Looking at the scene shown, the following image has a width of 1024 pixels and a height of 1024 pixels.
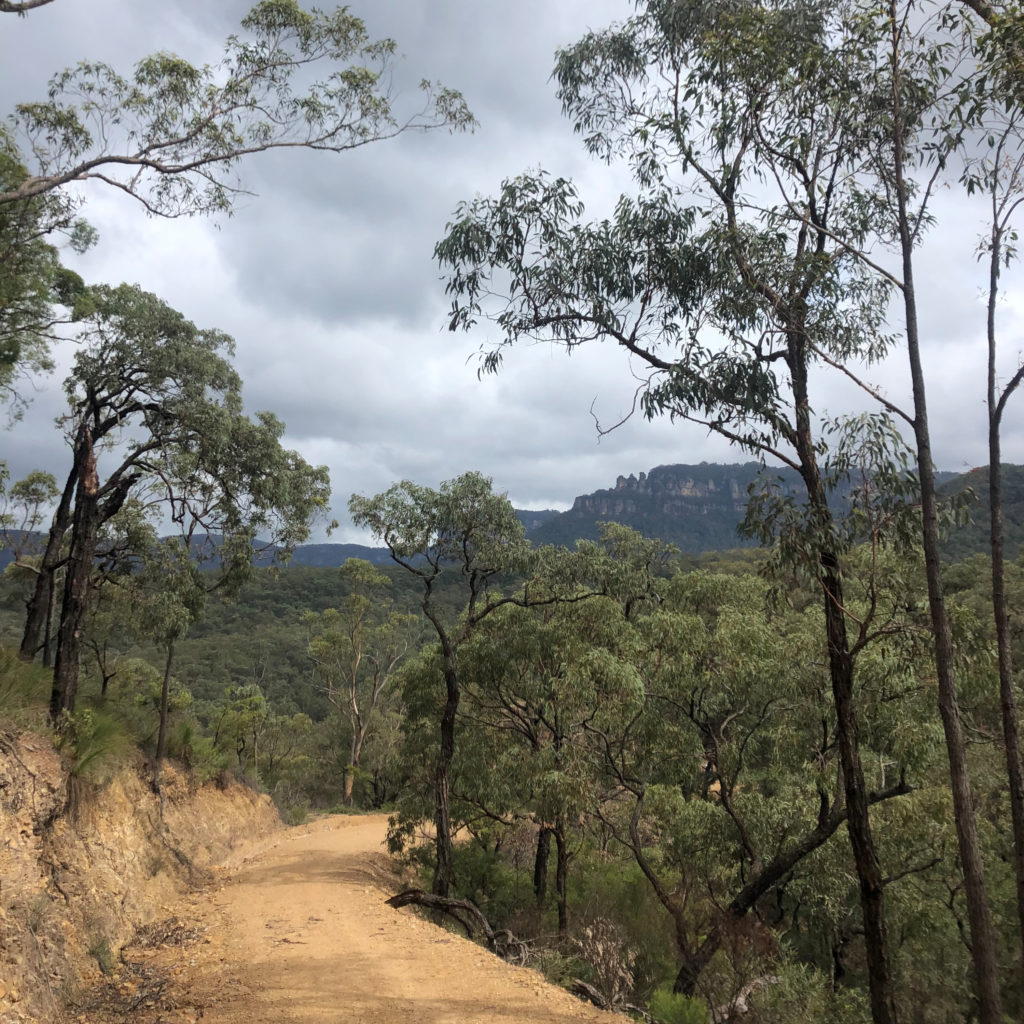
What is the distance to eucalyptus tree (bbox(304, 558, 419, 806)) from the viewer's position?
33000mm

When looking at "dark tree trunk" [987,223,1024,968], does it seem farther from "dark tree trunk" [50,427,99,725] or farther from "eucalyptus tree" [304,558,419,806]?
"eucalyptus tree" [304,558,419,806]

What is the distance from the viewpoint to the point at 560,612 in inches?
534

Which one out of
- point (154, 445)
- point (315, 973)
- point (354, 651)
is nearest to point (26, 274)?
point (154, 445)

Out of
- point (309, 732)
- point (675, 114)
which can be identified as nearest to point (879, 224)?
point (675, 114)

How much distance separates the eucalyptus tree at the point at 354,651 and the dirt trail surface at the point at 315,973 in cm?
2085

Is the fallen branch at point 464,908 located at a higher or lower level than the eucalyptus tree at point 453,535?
lower

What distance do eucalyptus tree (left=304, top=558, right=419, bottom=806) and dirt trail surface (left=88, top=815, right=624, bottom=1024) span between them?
68.4ft

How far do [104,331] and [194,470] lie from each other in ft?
8.59

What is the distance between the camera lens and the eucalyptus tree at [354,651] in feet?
108

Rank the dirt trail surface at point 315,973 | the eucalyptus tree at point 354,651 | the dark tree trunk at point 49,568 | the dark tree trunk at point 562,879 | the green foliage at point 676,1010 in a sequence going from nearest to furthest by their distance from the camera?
the dirt trail surface at point 315,973, the green foliage at point 676,1010, the dark tree trunk at point 49,568, the dark tree trunk at point 562,879, the eucalyptus tree at point 354,651

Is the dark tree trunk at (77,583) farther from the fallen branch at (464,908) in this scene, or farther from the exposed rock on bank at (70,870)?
the fallen branch at (464,908)

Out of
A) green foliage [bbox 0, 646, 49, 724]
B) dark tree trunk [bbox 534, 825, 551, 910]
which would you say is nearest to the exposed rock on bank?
green foliage [bbox 0, 646, 49, 724]

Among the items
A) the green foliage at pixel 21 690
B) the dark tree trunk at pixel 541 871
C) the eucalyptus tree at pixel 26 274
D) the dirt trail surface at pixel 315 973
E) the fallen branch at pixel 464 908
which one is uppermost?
the eucalyptus tree at pixel 26 274

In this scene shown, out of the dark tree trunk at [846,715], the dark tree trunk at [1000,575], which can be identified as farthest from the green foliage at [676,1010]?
the dark tree trunk at [1000,575]
